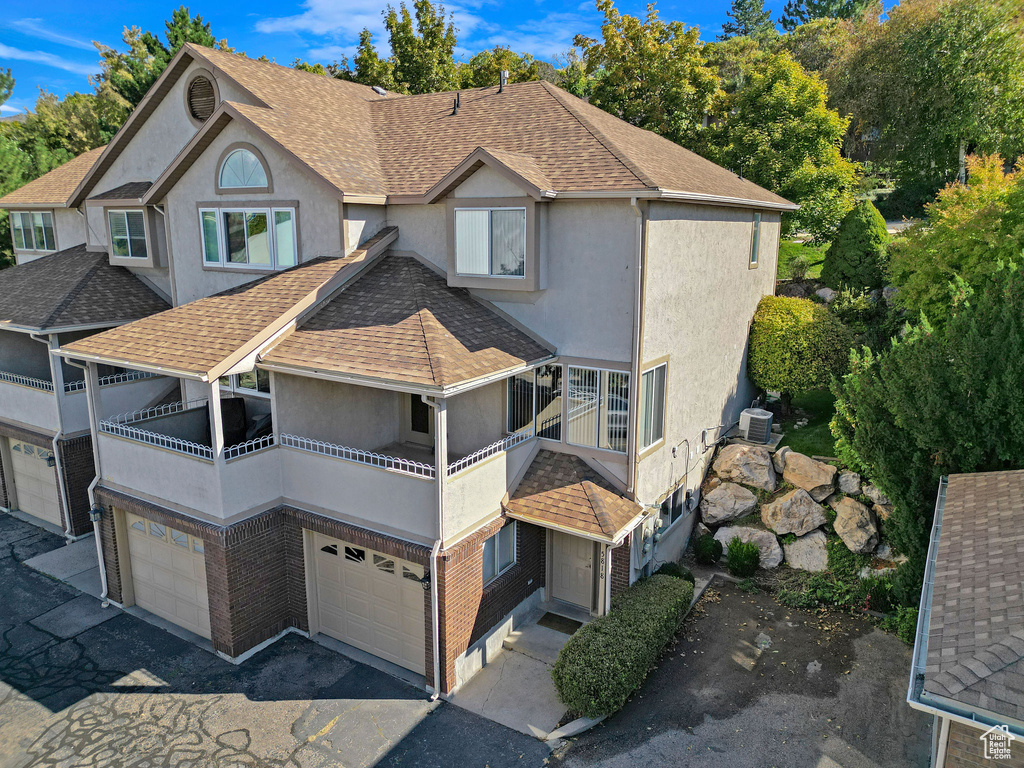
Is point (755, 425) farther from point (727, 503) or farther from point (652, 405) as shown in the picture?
point (652, 405)

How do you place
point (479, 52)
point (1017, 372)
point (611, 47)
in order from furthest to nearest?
point (479, 52) < point (611, 47) < point (1017, 372)

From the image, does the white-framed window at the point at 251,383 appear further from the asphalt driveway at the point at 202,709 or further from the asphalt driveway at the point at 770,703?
the asphalt driveway at the point at 770,703

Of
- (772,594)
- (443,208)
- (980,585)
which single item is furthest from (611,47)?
(980,585)

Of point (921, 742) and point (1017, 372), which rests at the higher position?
point (1017, 372)

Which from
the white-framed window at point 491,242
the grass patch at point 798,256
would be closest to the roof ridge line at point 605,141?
the white-framed window at point 491,242

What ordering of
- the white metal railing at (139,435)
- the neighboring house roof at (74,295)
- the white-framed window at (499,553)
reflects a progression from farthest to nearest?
the neighboring house roof at (74,295)
the white metal railing at (139,435)
the white-framed window at (499,553)

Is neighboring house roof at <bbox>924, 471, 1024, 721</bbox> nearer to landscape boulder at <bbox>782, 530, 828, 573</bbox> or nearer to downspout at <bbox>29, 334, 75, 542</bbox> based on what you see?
landscape boulder at <bbox>782, 530, 828, 573</bbox>

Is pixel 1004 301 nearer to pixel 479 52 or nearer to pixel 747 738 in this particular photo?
pixel 747 738
